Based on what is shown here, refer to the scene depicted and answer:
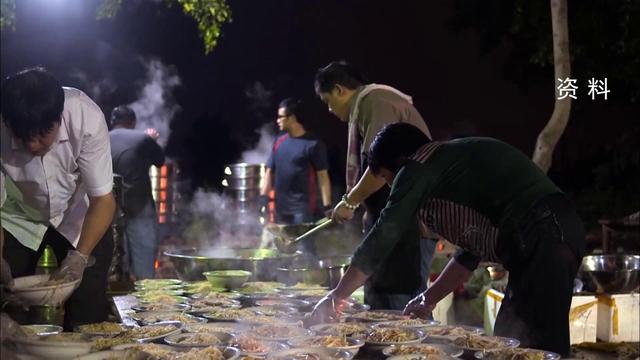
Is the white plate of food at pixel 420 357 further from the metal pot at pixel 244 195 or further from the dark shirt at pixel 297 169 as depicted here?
the metal pot at pixel 244 195

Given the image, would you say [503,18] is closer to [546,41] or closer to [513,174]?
[546,41]

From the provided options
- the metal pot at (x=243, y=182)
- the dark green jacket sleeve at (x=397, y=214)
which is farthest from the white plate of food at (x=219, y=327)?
the metal pot at (x=243, y=182)

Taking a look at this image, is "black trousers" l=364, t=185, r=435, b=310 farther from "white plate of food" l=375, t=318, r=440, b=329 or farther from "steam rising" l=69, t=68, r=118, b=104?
"steam rising" l=69, t=68, r=118, b=104

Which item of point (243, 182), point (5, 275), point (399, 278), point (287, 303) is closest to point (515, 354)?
point (287, 303)

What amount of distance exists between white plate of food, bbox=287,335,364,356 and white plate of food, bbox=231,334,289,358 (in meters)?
0.06

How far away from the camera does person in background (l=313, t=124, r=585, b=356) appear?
3.27 metres

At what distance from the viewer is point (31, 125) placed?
3.13 metres

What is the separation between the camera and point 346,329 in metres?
3.42

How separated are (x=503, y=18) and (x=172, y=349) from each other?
12264 millimetres

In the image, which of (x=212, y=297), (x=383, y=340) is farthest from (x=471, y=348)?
(x=212, y=297)

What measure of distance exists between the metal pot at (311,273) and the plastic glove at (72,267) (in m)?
1.89

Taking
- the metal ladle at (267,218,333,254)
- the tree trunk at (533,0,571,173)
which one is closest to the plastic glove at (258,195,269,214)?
the tree trunk at (533,0,571,173)

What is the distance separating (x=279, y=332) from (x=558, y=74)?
4.72 m

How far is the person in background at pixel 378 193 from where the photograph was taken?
4699 millimetres
